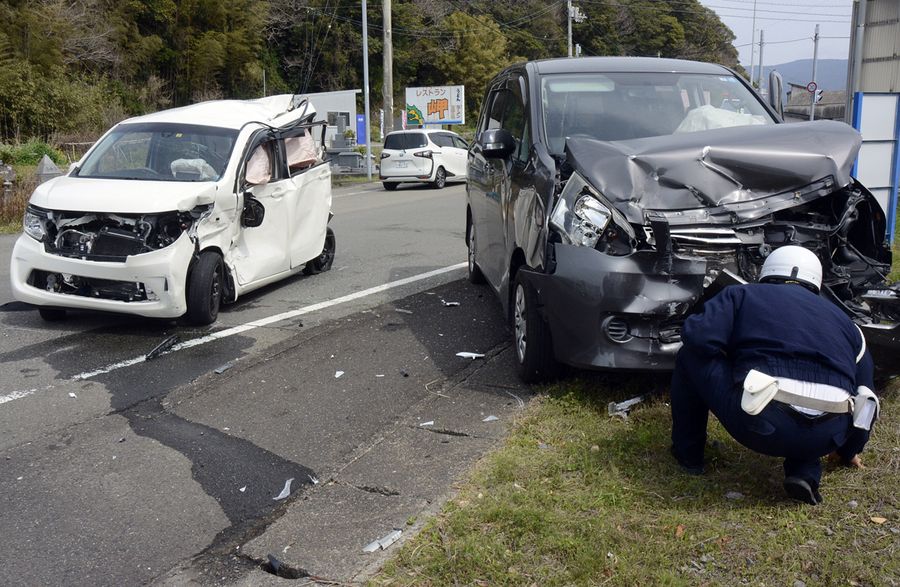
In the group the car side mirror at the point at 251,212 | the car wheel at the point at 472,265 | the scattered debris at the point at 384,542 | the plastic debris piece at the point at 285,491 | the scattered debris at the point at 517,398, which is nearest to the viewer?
the scattered debris at the point at 384,542

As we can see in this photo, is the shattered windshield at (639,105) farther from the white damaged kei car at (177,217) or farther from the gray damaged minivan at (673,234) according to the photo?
the white damaged kei car at (177,217)

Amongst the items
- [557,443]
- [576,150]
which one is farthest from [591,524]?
[576,150]

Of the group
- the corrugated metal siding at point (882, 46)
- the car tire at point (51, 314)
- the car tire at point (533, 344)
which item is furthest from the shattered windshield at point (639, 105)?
the corrugated metal siding at point (882, 46)

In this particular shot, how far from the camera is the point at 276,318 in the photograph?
7.96m

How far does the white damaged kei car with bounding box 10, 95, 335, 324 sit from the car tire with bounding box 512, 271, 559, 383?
10.0 ft

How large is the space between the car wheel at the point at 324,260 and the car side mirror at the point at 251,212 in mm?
1776

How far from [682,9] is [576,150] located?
102 metres

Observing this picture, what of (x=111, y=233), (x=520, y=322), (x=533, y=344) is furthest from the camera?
(x=111, y=233)

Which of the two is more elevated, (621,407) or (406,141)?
(406,141)

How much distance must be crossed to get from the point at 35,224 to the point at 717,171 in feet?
18.6

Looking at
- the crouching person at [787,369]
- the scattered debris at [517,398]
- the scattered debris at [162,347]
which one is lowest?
the scattered debris at [162,347]

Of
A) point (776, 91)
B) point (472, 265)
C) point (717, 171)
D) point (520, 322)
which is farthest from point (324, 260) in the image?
point (717, 171)

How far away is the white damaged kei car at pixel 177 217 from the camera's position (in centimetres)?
709

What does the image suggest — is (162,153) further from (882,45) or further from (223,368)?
(882,45)
